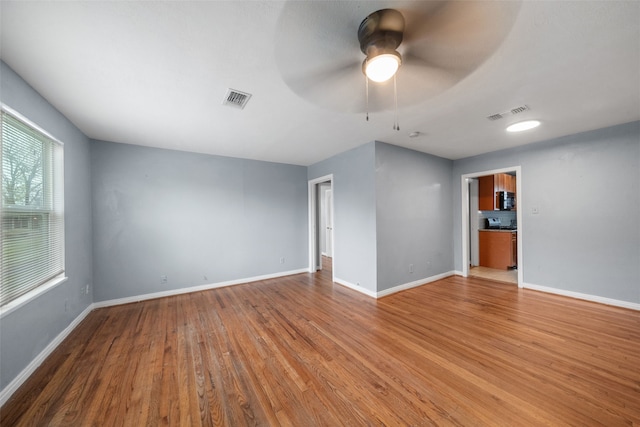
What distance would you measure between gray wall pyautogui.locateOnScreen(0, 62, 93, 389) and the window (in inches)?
4.2

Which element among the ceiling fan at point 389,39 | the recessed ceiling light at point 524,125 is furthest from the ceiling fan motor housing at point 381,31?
the recessed ceiling light at point 524,125

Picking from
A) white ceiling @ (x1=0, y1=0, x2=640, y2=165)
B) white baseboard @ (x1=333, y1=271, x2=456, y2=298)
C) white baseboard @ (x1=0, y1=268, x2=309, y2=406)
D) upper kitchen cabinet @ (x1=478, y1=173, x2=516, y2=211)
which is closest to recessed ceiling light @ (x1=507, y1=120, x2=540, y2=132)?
white ceiling @ (x1=0, y1=0, x2=640, y2=165)

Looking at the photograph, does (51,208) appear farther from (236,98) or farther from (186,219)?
(236,98)

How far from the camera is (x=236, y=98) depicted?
2234mm

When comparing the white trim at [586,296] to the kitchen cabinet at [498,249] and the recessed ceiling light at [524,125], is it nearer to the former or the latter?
the kitchen cabinet at [498,249]

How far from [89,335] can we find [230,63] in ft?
10.8

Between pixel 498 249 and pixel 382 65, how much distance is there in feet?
18.5

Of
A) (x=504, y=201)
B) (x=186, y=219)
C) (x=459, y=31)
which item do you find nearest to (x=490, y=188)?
(x=504, y=201)

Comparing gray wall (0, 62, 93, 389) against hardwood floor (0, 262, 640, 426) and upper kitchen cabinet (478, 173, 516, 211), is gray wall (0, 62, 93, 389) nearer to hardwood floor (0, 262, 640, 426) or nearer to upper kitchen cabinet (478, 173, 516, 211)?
hardwood floor (0, 262, 640, 426)

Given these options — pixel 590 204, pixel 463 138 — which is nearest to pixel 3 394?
pixel 463 138

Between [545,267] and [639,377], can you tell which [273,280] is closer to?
[639,377]

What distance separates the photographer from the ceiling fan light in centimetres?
138

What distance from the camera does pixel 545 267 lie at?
3697mm

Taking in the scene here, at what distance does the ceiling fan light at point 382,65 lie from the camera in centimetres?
138
